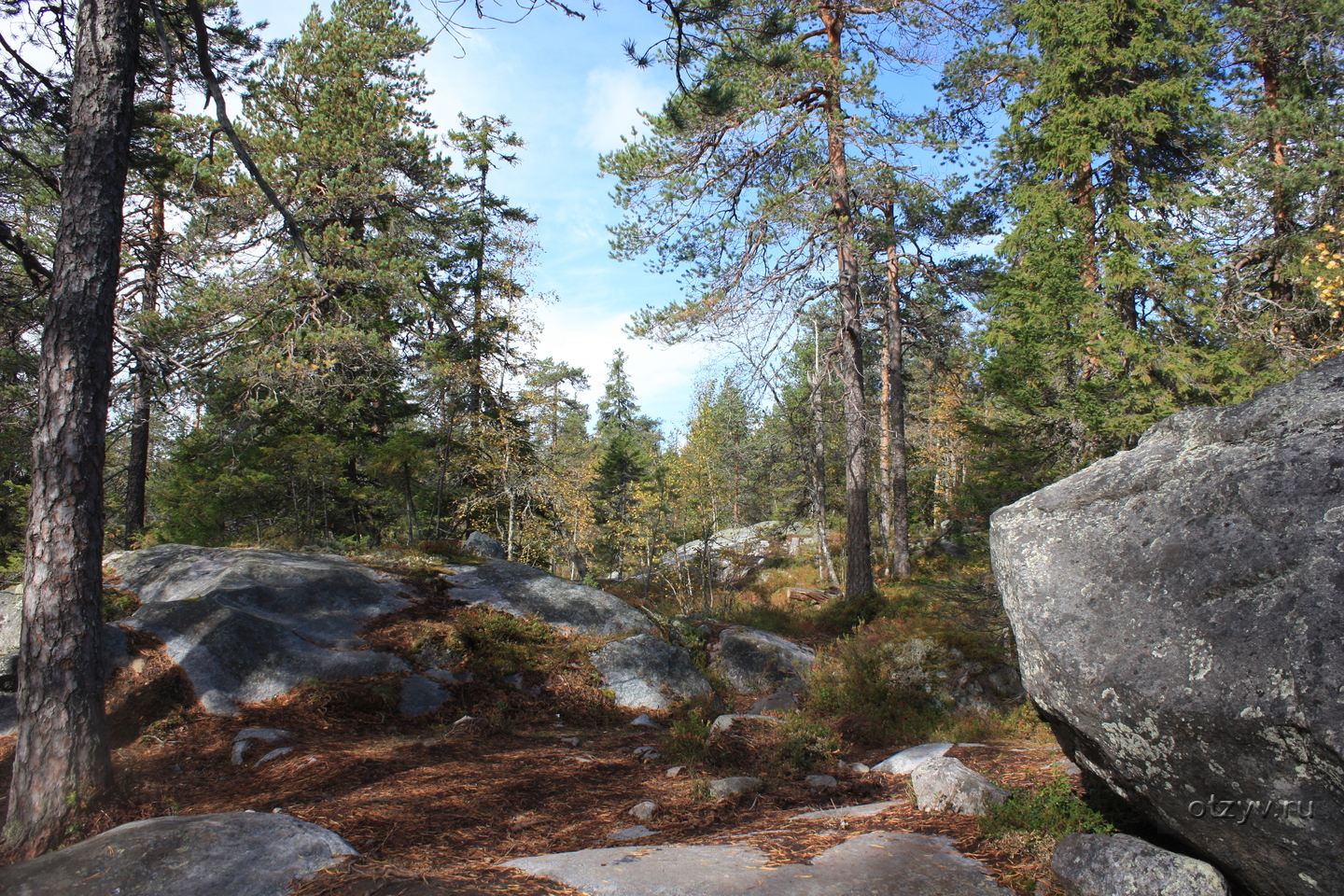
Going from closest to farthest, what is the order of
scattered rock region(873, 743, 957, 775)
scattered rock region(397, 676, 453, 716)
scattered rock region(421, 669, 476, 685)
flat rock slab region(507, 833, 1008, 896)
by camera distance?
flat rock slab region(507, 833, 1008, 896), scattered rock region(873, 743, 957, 775), scattered rock region(397, 676, 453, 716), scattered rock region(421, 669, 476, 685)

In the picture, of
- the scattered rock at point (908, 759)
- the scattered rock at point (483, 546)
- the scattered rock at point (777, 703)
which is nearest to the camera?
the scattered rock at point (908, 759)

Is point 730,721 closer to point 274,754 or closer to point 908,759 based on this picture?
point 908,759

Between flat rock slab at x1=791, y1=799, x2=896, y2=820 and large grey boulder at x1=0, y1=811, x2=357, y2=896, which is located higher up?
large grey boulder at x1=0, y1=811, x2=357, y2=896

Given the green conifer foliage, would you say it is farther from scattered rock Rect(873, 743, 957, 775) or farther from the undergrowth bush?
the undergrowth bush

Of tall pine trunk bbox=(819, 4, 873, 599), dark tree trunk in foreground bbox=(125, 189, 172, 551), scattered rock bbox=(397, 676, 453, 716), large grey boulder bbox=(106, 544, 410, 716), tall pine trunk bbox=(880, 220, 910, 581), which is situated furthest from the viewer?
tall pine trunk bbox=(880, 220, 910, 581)

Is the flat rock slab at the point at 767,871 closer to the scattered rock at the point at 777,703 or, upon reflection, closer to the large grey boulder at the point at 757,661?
the scattered rock at the point at 777,703

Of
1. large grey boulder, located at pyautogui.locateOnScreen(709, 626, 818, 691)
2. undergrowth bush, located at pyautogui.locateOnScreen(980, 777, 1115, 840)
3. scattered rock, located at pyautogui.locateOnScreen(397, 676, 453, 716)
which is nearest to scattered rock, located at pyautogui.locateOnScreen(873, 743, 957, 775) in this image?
undergrowth bush, located at pyautogui.locateOnScreen(980, 777, 1115, 840)

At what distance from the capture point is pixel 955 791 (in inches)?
161

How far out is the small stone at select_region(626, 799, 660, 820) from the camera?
4.37 metres

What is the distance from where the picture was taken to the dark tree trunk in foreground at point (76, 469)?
4.11 m

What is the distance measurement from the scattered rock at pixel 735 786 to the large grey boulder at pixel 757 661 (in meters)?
4.73

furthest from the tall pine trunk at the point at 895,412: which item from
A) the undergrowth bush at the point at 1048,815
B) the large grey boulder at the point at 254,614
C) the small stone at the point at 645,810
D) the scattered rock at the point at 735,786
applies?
the small stone at the point at 645,810

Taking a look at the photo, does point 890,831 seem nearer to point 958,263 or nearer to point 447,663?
point 447,663

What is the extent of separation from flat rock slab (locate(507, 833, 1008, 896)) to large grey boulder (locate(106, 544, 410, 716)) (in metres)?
4.86
